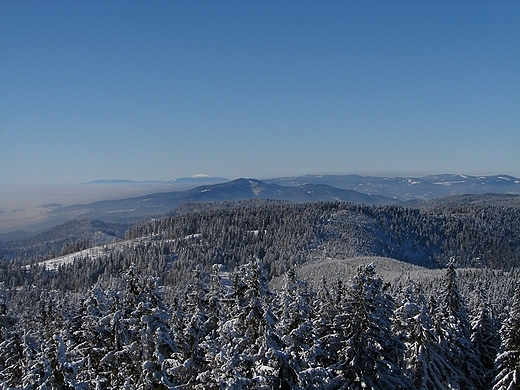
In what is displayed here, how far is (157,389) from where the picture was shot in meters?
22.5

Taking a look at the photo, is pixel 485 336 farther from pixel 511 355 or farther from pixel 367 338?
pixel 367 338

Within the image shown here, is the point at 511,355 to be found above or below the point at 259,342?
below

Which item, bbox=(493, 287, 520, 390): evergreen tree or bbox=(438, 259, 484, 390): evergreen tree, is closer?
bbox=(493, 287, 520, 390): evergreen tree

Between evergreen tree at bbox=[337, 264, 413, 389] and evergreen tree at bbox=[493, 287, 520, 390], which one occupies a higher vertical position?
evergreen tree at bbox=[337, 264, 413, 389]

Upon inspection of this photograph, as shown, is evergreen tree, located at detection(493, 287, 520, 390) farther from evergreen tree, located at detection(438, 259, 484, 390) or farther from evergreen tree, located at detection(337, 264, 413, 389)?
evergreen tree, located at detection(337, 264, 413, 389)

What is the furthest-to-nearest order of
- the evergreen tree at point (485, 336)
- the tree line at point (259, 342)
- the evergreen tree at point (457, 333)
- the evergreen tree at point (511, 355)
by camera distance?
1. the evergreen tree at point (485, 336)
2. the evergreen tree at point (457, 333)
3. the evergreen tree at point (511, 355)
4. the tree line at point (259, 342)

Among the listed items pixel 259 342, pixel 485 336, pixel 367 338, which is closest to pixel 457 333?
pixel 485 336

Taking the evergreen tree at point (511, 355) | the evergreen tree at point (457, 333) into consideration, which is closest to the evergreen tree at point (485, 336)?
the evergreen tree at point (457, 333)

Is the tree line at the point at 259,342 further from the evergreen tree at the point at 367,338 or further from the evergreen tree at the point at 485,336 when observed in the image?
the evergreen tree at the point at 485,336

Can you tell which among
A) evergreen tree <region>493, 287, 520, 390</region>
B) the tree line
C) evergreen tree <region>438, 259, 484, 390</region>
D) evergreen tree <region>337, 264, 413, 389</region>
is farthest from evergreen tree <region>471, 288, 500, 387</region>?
evergreen tree <region>337, 264, 413, 389</region>

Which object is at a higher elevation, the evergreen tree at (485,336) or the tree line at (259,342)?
the tree line at (259,342)

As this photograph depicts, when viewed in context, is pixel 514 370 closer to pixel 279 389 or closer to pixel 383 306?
pixel 383 306

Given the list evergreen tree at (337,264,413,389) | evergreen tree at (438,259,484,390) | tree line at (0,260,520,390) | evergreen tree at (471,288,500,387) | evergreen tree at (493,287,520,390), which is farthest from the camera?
evergreen tree at (471,288,500,387)

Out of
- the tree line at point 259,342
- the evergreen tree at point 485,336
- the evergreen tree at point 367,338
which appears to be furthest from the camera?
the evergreen tree at point 485,336
